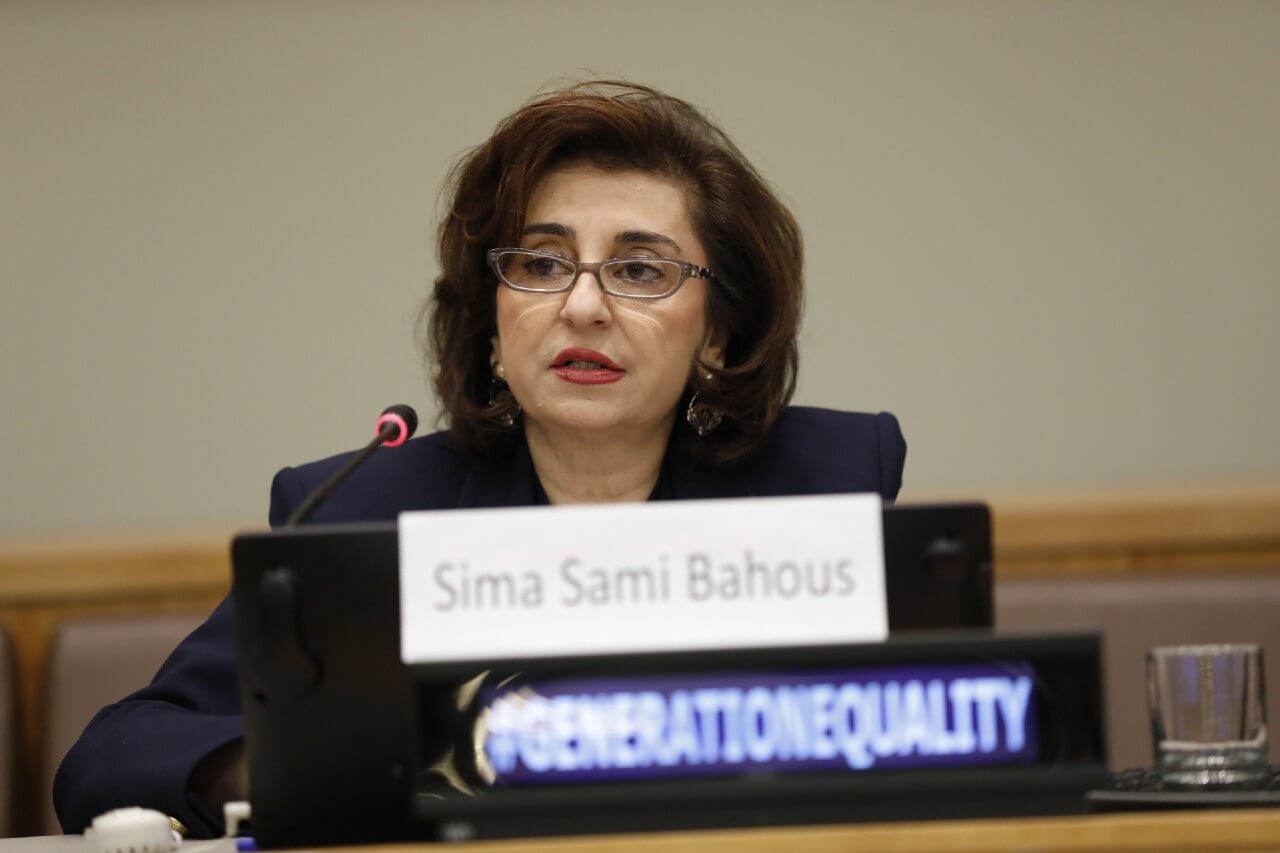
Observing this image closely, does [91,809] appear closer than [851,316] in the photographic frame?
Yes

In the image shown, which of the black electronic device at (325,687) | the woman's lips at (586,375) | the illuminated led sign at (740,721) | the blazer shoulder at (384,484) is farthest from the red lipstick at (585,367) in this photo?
the illuminated led sign at (740,721)

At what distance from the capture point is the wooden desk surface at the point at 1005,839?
886 millimetres

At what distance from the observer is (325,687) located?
1062 millimetres

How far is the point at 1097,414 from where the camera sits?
3.03 m

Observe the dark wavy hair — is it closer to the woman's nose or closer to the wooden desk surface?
the woman's nose

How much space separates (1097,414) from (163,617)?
6.05ft

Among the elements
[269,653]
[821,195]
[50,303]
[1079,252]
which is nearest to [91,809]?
[269,653]

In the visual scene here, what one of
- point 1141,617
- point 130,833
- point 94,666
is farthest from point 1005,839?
point 94,666

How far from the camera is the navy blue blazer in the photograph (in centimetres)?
142

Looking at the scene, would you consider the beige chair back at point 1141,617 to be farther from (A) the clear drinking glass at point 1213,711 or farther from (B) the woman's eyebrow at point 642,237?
(A) the clear drinking glass at point 1213,711

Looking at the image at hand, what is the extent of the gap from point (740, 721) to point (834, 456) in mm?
1129

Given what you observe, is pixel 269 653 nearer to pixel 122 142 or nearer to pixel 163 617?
pixel 163 617

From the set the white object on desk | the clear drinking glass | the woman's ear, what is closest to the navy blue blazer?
the woman's ear

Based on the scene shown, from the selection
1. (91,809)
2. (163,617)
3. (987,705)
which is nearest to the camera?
(987,705)
